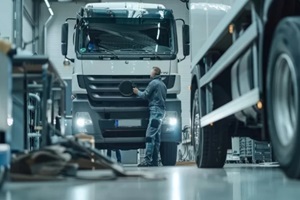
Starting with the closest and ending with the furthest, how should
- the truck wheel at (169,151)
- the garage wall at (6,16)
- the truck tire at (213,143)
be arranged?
the truck tire at (213,143) → the truck wheel at (169,151) → the garage wall at (6,16)

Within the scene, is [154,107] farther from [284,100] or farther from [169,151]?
[284,100]

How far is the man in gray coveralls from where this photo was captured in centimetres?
771

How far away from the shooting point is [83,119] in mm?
7688

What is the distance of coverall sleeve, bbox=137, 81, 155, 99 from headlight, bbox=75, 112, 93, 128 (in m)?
0.91

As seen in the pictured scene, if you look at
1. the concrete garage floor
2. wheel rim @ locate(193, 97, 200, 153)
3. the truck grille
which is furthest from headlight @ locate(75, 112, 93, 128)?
the concrete garage floor

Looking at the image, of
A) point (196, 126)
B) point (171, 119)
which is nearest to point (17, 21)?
point (171, 119)

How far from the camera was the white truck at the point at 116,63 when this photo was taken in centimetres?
770

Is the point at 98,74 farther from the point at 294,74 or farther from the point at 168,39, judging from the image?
the point at 294,74

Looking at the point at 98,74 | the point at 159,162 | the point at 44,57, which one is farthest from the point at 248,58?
the point at 159,162

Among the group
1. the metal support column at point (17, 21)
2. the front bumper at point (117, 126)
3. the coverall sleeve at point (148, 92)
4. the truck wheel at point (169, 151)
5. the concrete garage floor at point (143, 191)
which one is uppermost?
the metal support column at point (17, 21)

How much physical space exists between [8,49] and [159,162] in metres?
6.76

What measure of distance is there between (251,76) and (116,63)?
14.5 feet

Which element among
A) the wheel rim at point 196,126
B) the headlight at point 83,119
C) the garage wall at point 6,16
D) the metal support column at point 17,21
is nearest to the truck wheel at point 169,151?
the headlight at point 83,119

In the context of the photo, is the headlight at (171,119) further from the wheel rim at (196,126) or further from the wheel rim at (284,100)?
the wheel rim at (284,100)
